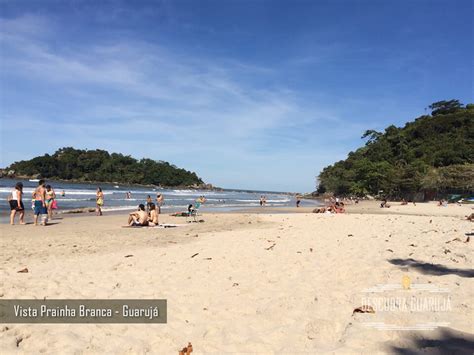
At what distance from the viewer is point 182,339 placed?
388 cm

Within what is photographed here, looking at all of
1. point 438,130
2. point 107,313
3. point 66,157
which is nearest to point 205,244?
point 107,313

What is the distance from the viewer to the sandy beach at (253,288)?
11.8ft

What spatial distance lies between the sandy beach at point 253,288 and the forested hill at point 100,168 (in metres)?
157

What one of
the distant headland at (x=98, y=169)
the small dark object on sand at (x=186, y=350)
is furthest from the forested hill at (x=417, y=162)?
the distant headland at (x=98, y=169)

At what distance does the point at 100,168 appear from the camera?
534ft

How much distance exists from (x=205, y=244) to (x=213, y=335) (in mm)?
6227

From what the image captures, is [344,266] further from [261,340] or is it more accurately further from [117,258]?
[117,258]

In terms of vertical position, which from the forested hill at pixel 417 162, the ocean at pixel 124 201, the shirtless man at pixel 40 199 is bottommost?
the ocean at pixel 124 201

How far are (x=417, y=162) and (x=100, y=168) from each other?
139 m

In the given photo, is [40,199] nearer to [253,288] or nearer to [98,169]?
[253,288]

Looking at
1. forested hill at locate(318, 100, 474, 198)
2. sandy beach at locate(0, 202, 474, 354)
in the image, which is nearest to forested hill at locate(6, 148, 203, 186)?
forested hill at locate(318, 100, 474, 198)

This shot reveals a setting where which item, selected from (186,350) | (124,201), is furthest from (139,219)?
(124,201)

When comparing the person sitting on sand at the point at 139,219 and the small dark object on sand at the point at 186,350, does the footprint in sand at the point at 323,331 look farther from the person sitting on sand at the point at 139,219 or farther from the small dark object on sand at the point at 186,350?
the person sitting on sand at the point at 139,219

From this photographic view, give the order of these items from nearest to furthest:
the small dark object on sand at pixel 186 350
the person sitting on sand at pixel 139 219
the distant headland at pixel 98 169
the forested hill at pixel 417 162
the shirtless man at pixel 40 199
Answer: the small dark object on sand at pixel 186 350 < the shirtless man at pixel 40 199 < the person sitting on sand at pixel 139 219 < the forested hill at pixel 417 162 < the distant headland at pixel 98 169
